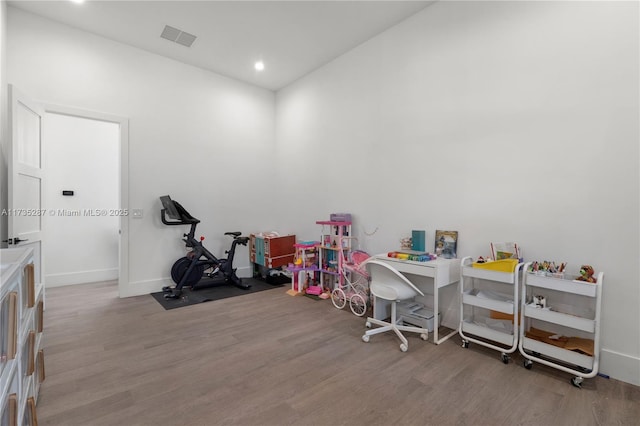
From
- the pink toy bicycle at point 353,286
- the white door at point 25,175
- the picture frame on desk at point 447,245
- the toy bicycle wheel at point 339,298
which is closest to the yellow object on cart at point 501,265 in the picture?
the picture frame on desk at point 447,245

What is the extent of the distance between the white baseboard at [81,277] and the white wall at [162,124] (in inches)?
53.8

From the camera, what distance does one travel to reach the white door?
2.83 metres

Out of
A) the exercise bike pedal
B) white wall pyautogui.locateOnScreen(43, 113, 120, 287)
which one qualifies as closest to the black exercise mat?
the exercise bike pedal

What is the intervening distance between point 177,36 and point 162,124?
1.20m

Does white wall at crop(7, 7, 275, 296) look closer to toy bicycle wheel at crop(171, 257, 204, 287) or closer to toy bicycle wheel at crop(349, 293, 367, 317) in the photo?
toy bicycle wheel at crop(171, 257, 204, 287)

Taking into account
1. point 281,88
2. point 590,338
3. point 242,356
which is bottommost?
point 242,356

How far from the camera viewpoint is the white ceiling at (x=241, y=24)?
3.32 metres

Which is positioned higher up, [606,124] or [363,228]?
[606,124]

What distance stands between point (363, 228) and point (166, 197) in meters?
2.76

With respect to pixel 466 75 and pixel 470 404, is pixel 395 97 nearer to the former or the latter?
pixel 466 75

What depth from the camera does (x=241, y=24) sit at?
3645mm

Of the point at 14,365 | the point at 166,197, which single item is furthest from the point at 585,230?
the point at 166,197

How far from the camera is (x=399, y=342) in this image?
2.78 m

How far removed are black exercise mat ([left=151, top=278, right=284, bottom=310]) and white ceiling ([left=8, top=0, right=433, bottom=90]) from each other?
3.41m
